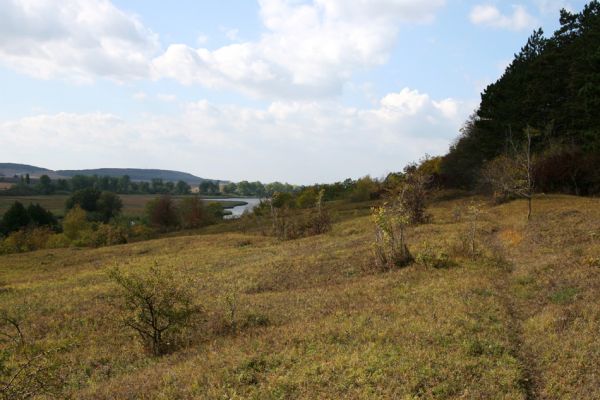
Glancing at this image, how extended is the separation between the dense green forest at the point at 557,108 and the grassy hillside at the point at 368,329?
68.0 ft

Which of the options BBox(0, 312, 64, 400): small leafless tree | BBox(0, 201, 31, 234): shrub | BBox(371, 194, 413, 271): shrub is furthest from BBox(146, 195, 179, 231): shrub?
BBox(0, 312, 64, 400): small leafless tree

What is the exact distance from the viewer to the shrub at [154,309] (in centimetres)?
1302

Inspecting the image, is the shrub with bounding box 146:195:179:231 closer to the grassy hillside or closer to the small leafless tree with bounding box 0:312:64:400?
the grassy hillside

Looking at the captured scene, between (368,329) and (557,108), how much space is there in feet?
161

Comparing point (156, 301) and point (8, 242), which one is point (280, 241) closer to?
point (156, 301)

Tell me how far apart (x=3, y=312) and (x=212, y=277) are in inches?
378

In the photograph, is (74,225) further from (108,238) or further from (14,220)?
(108,238)

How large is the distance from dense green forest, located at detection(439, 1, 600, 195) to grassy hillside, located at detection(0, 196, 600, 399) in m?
20.7

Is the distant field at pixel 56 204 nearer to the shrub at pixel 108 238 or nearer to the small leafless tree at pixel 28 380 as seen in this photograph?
the shrub at pixel 108 238

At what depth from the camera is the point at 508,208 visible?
41125 mm

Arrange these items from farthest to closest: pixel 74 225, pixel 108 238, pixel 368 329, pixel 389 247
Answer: pixel 74 225, pixel 108 238, pixel 389 247, pixel 368 329

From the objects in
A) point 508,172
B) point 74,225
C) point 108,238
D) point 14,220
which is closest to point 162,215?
point 74,225

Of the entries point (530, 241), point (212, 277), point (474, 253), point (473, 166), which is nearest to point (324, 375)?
point (474, 253)

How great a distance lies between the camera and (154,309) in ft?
43.3
